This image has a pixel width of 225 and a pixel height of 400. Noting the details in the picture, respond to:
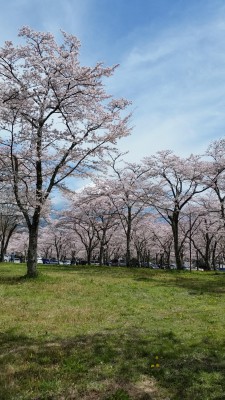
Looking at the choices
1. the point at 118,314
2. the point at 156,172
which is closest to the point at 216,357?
the point at 118,314

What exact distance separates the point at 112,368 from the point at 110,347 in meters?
1.39

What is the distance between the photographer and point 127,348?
372 inches

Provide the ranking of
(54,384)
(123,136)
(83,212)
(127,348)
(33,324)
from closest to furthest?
(54,384)
(127,348)
(33,324)
(123,136)
(83,212)

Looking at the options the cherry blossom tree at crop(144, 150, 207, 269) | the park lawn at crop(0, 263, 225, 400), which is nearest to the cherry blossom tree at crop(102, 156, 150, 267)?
the cherry blossom tree at crop(144, 150, 207, 269)

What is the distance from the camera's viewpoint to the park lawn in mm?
7102

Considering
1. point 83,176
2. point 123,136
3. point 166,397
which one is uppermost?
point 123,136

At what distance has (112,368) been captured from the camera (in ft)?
26.6

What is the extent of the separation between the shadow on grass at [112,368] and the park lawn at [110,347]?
2 centimetres

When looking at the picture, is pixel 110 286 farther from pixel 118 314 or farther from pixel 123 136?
pixel 123 136

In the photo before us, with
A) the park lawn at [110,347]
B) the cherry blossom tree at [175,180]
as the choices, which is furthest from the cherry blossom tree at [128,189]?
the park lawn at [110,347]

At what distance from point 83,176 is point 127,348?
1708 centimetres

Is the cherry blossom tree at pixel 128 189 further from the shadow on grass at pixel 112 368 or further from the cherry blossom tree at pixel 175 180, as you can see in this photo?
the shadow on grass at pixel 112 368

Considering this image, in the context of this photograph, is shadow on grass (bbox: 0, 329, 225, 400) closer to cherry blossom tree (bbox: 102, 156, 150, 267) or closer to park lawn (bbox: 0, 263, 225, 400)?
park lawn (bbox: 0, 263, 225, 400)

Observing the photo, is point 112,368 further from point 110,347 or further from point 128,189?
point 128,189
